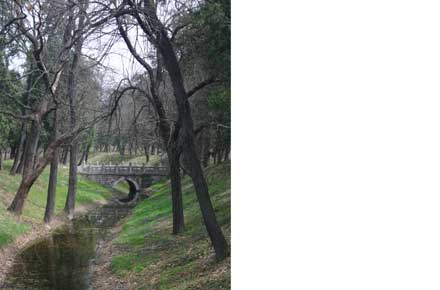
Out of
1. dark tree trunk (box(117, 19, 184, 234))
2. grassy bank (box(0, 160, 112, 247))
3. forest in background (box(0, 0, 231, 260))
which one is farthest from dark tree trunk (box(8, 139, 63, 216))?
dark tree trunk (box(117, 19, 184, 234))

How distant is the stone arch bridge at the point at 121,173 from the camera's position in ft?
34.4

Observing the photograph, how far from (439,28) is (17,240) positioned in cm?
735

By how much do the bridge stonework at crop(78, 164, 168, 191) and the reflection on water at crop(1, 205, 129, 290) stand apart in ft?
4.13

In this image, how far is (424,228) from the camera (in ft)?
5.49

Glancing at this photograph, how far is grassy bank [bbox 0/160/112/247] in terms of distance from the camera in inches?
312

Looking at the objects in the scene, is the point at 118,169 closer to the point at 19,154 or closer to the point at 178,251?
the point at 19,154

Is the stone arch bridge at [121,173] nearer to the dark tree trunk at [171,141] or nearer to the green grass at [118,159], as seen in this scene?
the green grass at [118,159]

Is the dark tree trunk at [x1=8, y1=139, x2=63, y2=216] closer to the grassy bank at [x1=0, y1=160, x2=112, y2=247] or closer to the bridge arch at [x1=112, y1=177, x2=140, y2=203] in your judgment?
the grassy bank at [x1=0, y1=160, x2=112, y2=247]

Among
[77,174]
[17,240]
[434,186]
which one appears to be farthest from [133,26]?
[77,174]

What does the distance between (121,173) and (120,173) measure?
10cm

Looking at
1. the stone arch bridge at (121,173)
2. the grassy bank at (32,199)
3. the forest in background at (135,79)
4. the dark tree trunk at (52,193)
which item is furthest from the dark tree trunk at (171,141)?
the dark tree trunk at (52,193)

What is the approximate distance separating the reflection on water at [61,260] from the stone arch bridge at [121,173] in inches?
49.6

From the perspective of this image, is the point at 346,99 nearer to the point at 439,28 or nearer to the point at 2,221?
the point at 439,28

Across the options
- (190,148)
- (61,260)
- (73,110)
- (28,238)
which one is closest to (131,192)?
(28,238)
